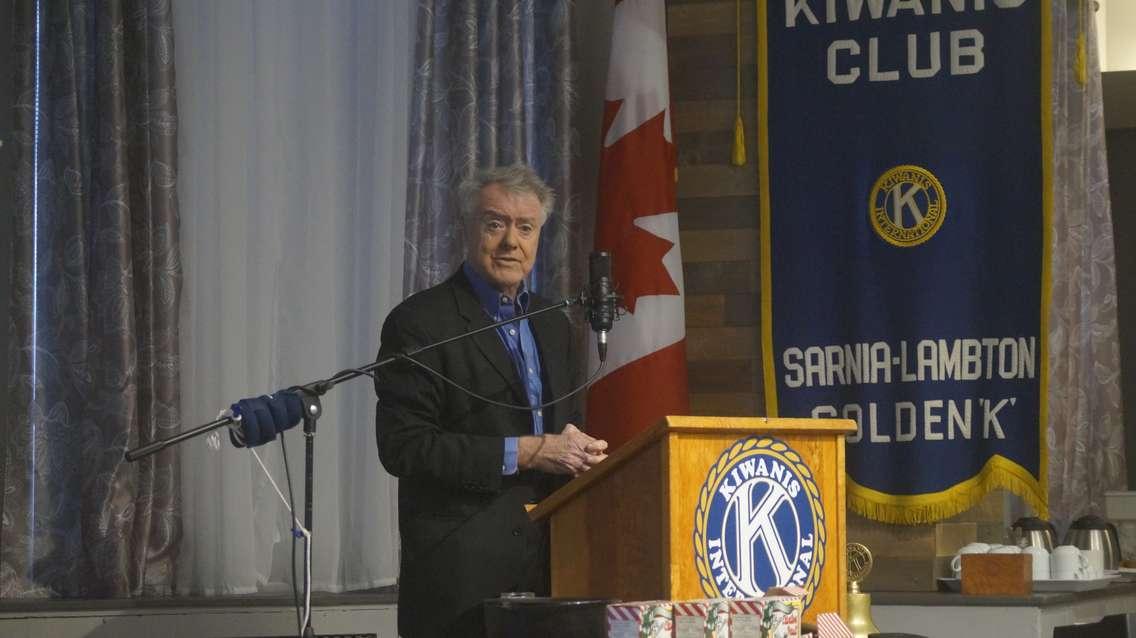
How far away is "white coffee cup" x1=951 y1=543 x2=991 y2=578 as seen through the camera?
12.0 feet

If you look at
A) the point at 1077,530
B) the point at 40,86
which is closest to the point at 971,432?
the point at 1077,530

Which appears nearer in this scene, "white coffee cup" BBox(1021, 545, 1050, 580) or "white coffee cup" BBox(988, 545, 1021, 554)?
"white coffee cup" BBox(988, 545, 1021, 554)

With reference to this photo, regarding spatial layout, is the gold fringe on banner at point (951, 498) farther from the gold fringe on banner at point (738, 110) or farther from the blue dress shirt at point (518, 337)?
the blue dress shirt at point (518, 337)

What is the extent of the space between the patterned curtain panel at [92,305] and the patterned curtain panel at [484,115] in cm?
63

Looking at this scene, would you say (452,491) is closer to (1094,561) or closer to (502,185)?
(502,185)

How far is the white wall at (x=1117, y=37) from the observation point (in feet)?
16.9

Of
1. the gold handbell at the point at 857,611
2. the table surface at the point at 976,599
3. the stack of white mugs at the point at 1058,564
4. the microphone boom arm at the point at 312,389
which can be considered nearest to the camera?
the microphone boom arm at the point at 312,389

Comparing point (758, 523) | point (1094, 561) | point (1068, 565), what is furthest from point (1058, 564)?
point (758, 523)

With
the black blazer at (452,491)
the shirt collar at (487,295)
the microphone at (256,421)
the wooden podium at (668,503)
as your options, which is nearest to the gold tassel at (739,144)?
the shirt collar at (487,295)

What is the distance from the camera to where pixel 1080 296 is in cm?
450

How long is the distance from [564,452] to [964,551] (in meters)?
1.58

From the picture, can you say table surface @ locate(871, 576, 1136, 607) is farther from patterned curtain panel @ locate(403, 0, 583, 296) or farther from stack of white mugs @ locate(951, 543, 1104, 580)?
patterned curtain panel @ locate(403, 0, 583, 296)

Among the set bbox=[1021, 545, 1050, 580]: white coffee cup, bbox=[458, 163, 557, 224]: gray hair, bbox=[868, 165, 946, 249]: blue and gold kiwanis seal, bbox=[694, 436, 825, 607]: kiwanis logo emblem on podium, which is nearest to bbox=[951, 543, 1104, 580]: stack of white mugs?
bbox=[1021, 545, 1050, 580]: white coffee cup

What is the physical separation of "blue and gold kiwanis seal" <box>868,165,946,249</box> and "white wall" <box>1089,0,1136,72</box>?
1642mm
